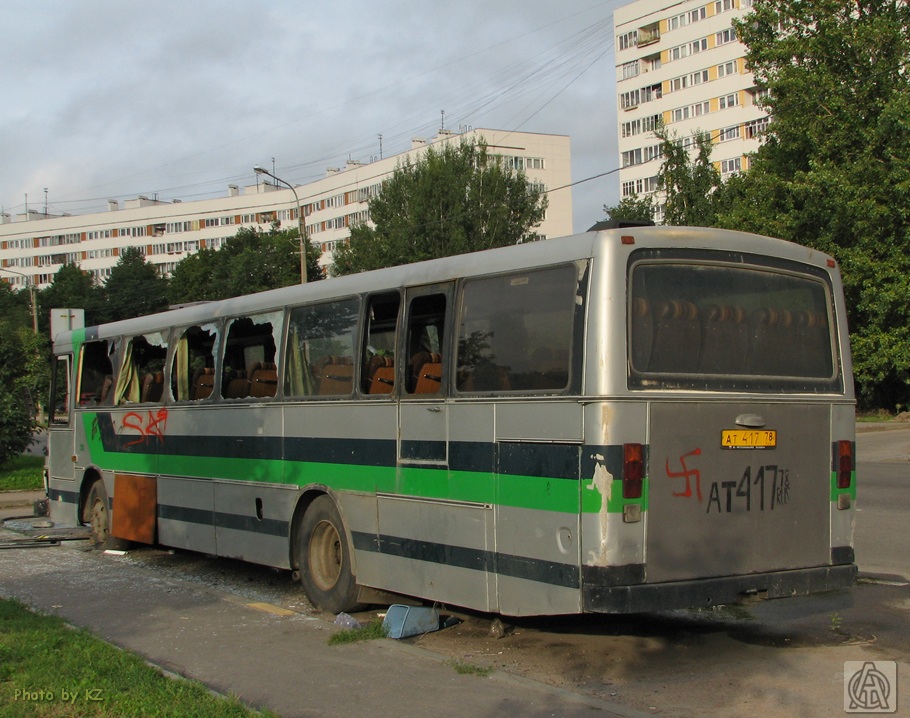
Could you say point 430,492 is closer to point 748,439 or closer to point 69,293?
point 748,439

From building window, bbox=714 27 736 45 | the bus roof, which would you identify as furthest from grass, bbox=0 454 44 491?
building window, bbox=714 27 736 45

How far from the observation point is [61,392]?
14.8 metres

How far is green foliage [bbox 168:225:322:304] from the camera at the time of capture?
82188 millimetres

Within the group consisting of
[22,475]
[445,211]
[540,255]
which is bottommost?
[22,475]

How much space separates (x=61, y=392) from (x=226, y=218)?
102733mm

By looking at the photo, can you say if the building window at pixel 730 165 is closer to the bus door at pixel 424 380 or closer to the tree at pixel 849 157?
the tree at pixel 849 157

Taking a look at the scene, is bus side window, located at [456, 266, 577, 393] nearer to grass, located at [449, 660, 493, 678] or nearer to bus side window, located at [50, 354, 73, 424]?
grass, located at [449, 660, 493, 678]

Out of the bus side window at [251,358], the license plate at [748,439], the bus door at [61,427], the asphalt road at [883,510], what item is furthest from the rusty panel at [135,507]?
the asphalt road at [883,510]

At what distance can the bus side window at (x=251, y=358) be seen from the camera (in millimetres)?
10250

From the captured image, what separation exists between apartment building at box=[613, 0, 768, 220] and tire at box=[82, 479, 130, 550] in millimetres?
61026

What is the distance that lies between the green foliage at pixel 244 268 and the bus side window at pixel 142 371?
206 ft

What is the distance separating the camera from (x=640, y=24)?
265 feet

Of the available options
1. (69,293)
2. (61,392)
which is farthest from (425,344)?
(69,293)

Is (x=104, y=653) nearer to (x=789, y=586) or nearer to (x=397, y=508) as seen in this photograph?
(x=397, y=508)
